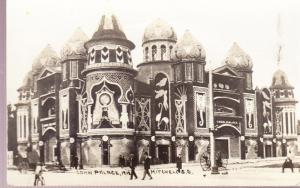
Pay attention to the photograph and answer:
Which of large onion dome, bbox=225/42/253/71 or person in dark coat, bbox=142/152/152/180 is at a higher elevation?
large onion dome, bbox=225/42/253/71

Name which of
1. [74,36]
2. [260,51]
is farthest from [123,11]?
[260,51]

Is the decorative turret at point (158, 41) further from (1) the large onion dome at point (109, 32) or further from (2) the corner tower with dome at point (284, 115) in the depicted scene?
(2) the corner tower with dome at point (284, 115)

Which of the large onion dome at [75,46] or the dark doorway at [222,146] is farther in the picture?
the dark doorway at [222,146]

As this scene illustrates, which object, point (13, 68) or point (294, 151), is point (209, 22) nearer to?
point (294, 151)

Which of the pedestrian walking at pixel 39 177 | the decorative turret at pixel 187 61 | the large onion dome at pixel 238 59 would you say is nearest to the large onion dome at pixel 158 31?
the decorative turret at pixel 187 61

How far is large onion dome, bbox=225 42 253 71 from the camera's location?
5262mm

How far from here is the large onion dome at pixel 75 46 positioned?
530cm

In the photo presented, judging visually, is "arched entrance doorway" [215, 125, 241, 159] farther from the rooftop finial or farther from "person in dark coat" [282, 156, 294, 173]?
the rooftop finial

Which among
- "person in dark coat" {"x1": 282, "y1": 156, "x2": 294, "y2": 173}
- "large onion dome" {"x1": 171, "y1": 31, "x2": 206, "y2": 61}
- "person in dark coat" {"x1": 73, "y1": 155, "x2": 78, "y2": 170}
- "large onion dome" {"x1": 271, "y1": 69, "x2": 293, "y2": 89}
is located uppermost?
"large onion dome" {"x1": 171, "y1": 31, "x2": 206, "y2": 61}

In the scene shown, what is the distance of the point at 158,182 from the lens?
520 cm

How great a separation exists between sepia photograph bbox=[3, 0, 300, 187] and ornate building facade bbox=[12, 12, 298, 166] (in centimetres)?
1

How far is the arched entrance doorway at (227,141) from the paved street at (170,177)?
179mm

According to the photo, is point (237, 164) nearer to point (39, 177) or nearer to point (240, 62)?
point (240, 62)

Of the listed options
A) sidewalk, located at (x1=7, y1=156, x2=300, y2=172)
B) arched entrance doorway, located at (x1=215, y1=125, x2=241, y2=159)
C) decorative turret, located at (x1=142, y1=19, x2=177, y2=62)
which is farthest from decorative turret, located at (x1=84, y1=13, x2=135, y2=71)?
arched entrance doorway, located at (x1=215, y1=125, x2=241, y2=159)
